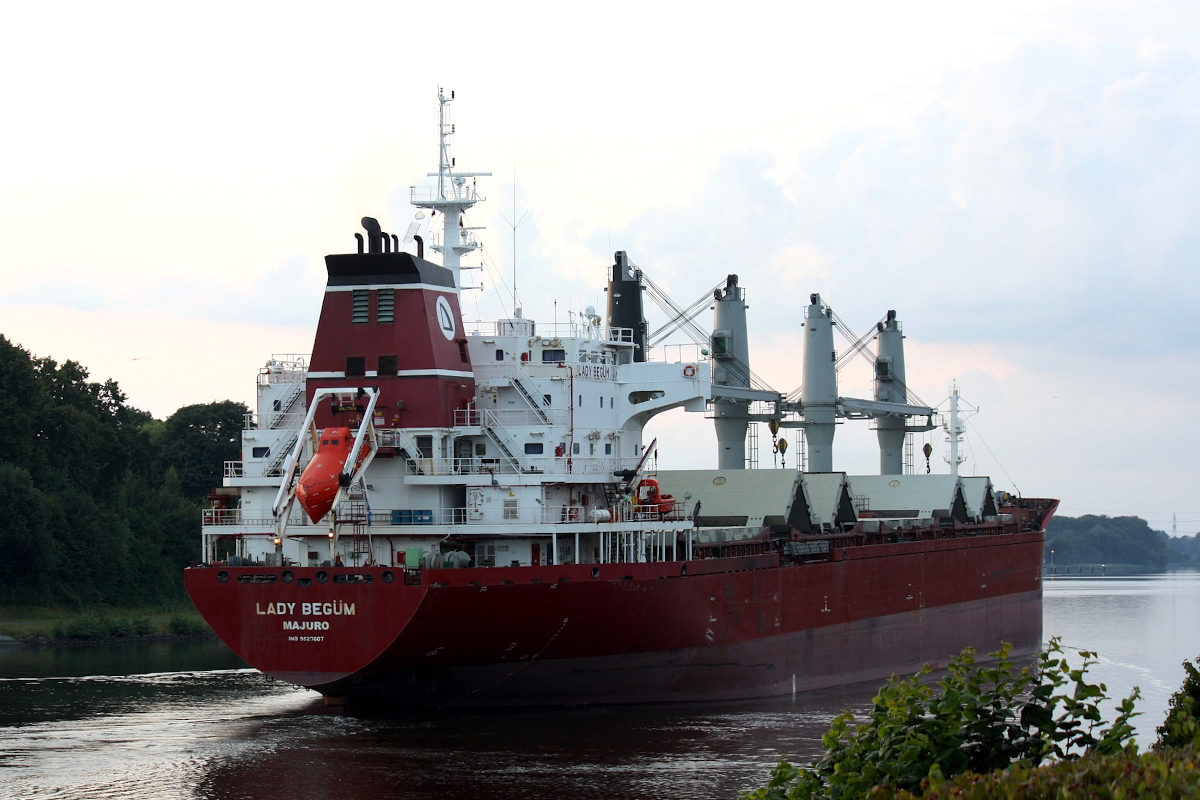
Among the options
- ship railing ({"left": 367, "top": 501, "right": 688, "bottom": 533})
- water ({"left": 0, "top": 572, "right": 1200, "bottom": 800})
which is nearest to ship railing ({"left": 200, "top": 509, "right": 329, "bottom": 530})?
ship railing ({"left": 367, "top": 501, "right": 688, "bottom": 533})

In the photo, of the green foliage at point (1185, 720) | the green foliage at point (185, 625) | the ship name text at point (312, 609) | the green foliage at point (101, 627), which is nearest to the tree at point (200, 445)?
the green foliage at point (185, 625)

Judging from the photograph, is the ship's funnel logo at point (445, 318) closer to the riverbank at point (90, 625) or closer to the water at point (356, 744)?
the water at point (356, 744)

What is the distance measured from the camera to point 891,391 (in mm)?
54656

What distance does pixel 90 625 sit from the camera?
45312mm

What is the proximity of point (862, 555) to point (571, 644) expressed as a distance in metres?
12.0

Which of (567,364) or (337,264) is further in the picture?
(567,364)

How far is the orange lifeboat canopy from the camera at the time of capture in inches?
1000

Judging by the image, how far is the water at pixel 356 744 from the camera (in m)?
21.5

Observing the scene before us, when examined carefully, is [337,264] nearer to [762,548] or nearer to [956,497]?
[762,548]

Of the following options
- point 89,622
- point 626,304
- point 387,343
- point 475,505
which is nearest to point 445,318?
point 387,343

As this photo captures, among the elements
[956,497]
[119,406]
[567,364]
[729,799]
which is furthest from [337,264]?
[119,406]

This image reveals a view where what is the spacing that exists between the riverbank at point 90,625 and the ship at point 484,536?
16.8 meters

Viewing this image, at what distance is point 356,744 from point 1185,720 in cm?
1514

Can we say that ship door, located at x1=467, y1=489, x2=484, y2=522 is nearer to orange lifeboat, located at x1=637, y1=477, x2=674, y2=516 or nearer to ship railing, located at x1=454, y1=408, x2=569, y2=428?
ship railing, located at x1=454, y1=408, x2=569, y2=428
